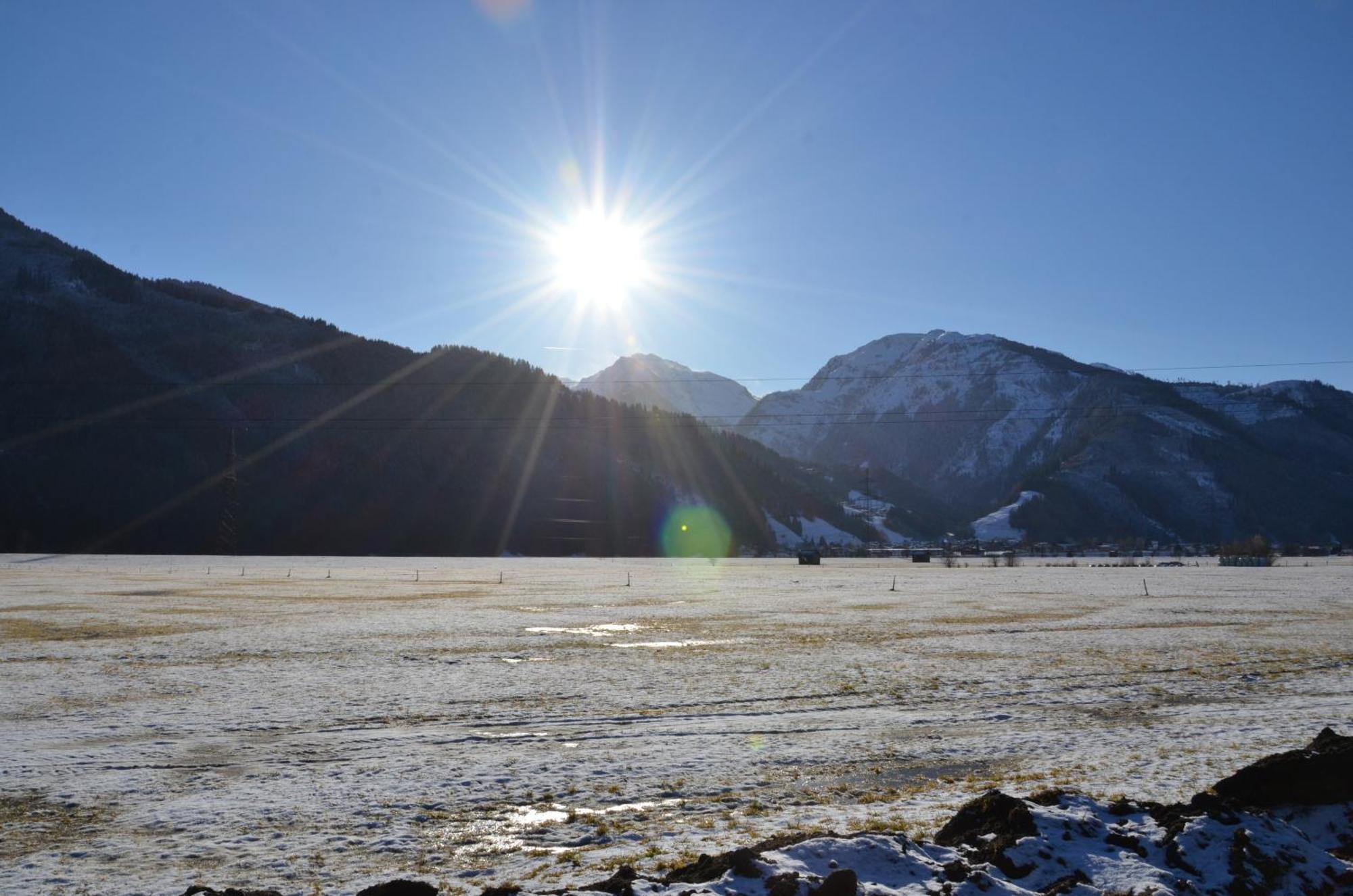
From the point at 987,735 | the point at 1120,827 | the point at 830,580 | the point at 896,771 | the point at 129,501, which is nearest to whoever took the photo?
the point at 1120,827

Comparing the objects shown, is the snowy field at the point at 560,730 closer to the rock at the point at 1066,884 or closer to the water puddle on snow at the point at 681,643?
the water puddle on snow at the point at 681,643

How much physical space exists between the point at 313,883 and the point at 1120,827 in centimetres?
700

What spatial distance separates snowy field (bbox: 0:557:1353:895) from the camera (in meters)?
9.16

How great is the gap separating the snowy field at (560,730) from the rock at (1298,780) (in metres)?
2.76

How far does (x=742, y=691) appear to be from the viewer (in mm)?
18094

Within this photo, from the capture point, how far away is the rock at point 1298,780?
7875 millimetres

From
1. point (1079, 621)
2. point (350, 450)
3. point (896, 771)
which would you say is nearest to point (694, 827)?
point (896, 771)

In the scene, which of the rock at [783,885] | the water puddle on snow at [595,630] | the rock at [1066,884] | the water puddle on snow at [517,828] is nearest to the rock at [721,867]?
the rock at [783,885]

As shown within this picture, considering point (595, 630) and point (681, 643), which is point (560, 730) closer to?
point (681, 643)

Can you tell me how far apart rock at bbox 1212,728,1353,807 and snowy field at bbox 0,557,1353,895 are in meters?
2.76

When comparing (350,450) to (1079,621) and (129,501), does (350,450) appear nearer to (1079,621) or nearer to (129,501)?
(129,501)

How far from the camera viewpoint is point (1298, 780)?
7.97 m

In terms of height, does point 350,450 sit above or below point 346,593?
above

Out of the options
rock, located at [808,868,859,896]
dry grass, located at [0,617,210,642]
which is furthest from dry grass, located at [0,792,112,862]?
dry grass, located at [0,617,210,642]
